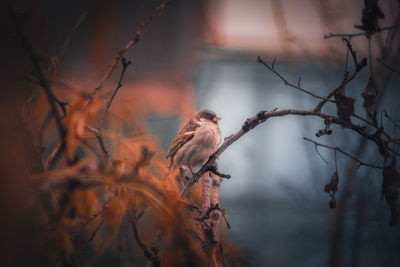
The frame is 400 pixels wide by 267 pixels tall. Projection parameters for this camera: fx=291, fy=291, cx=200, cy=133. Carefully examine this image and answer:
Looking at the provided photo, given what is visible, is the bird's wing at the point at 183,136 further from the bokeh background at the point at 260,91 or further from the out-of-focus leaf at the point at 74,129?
the out-of-focus leaf at the point at 74,129

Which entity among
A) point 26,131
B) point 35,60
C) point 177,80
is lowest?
point 26,131

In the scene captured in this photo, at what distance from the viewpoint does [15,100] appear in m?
0.65

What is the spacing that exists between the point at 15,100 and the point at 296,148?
1.09 metres

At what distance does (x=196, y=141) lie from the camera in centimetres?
115

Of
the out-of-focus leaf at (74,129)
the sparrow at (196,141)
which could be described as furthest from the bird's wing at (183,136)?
the out-of-focus leaf at (74,129)

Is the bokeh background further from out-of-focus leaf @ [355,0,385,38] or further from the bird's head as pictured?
out-of-focus leaf @ [355,0,385,38]

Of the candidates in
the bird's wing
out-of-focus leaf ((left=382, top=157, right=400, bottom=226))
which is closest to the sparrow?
the bird's wing

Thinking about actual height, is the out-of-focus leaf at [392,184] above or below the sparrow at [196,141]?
below

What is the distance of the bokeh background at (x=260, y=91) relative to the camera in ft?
3.34

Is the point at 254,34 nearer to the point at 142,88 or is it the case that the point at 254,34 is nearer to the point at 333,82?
the point at 333,82

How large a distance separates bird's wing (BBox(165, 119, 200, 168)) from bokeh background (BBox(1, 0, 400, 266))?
1.1 inches

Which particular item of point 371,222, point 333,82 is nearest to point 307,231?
point 371,222

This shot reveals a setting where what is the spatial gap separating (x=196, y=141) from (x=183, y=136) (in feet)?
0.18

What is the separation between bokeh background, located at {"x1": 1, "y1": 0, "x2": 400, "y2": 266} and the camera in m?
1.02
